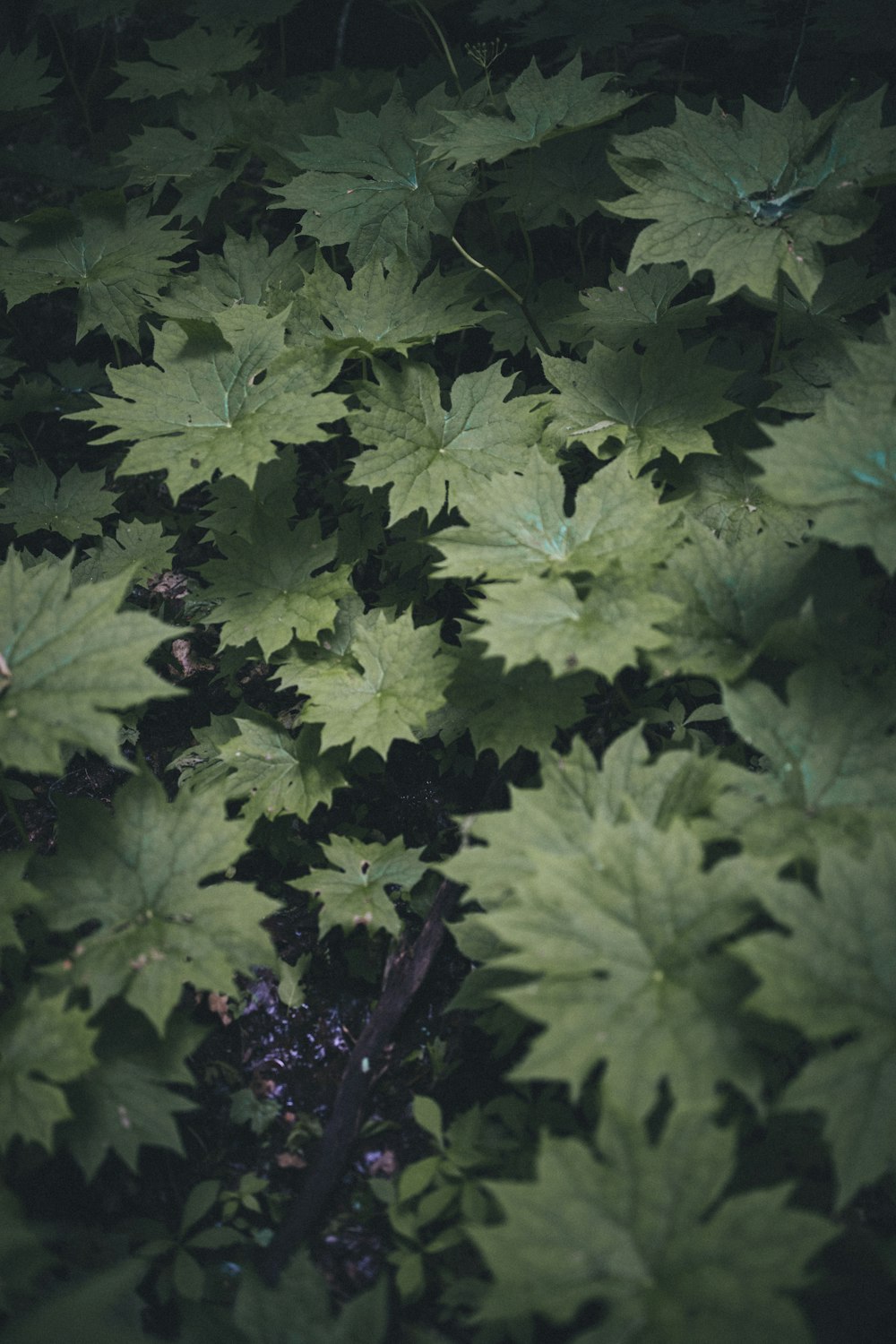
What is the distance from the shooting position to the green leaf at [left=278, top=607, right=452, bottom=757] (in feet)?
8.91

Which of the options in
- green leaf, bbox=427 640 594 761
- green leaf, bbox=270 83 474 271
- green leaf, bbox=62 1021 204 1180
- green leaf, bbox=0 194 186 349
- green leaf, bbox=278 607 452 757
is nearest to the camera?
green leaf, bbox=62 1021 204 1180

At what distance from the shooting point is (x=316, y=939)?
2.83 meters

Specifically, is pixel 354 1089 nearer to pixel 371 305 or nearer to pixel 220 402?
pixel 220 402

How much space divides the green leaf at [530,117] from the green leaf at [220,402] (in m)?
0.85

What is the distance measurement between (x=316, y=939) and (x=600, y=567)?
1.50 meters

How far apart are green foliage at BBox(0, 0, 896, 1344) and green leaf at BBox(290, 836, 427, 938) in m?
0.02

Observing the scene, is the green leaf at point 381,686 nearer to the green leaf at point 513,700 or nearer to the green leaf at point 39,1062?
the green leaf at point 513,700

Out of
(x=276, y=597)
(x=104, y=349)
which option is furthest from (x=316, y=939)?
(x=104, y=349)

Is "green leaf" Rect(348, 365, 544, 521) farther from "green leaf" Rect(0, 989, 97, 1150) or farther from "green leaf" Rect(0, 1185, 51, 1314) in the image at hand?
"green leaf" Rect(0, 1185, 51, 1314)

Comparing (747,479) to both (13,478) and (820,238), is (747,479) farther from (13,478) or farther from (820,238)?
(13,478)

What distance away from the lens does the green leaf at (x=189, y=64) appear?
4238mm

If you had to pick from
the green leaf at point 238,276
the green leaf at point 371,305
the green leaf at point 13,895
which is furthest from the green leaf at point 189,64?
the green leaf at point 13,895

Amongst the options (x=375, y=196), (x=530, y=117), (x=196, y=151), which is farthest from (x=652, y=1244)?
(x=196, y=151)

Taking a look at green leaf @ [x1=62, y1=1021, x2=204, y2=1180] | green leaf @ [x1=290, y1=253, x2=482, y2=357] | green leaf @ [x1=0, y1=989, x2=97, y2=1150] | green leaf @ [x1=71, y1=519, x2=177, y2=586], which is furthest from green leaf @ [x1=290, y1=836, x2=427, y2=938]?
green leaf @ [x1=290, y1=253, x2=482, y2=357]
